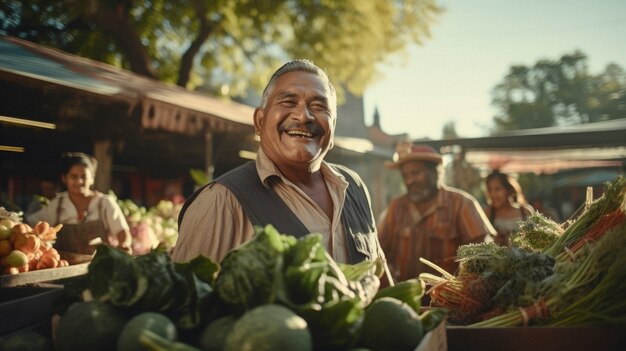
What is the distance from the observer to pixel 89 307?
101 cm

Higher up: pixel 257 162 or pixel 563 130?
pixel 563 130

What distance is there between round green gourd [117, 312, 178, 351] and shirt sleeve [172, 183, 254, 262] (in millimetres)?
984

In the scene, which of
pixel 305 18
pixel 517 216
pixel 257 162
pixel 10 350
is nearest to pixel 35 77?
pixel 257 162

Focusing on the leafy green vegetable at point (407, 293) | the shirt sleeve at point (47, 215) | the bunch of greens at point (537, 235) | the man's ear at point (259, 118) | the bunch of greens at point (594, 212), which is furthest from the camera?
the shirt sleeve at point (47, 215)

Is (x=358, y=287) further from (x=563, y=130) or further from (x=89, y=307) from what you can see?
(x=563, y=130)

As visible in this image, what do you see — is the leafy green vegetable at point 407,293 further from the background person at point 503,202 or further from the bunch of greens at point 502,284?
the background person at point 503,202

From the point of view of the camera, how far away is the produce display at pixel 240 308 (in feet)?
3.07

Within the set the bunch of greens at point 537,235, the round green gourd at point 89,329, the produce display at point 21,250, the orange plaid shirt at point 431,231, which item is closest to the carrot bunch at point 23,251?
the produce display at point 21,250

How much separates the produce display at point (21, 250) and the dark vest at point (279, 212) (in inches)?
58.3

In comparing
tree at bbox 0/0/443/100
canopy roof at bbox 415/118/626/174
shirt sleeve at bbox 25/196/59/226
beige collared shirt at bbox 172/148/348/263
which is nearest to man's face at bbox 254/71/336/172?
beige collared shirt at bbox 172/148/348/263

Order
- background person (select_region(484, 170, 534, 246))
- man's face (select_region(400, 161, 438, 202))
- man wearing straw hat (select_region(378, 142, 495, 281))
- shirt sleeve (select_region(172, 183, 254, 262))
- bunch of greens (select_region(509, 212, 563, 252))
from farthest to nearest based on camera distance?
background person (select_region(484, 170, 534, 246))
man's face (select_region(400, 161, 438, 202))
man wearing straw hat (select_region(378, 142, 495, 281))
bunch of greens (select_region(509, 212, 563, 252))
shirt sleeve (select_region(172, 183, 254, 262))

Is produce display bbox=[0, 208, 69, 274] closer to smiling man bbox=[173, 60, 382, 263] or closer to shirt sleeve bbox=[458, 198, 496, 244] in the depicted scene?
smiling man bbox=[173, 60, 382, 263]

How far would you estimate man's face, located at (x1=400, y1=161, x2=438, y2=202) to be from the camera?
16.7 ft

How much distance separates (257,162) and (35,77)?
386 centimetres
